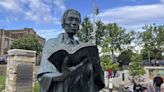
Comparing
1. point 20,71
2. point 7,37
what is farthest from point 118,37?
point 20,71

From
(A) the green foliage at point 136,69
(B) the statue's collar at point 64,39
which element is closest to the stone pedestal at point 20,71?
(B) the statue's collar at point 64,39

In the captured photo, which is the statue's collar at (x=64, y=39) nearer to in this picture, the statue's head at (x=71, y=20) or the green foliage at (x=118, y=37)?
the statue's head at (x=71, y=20)

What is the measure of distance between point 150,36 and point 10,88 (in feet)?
119

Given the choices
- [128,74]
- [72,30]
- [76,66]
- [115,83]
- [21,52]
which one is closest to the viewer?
[76,66]

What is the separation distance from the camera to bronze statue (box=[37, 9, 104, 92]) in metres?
2.26

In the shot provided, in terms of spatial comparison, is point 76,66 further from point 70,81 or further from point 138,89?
point 138,89

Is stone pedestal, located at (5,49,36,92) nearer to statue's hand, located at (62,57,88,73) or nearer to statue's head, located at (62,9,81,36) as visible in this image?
statue's head, located at (62,9,81,36)

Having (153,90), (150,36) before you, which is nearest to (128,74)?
(150,36)

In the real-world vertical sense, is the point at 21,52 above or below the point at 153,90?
above

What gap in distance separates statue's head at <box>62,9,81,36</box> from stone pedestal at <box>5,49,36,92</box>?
7585 millimetres

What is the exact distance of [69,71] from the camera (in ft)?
7.33

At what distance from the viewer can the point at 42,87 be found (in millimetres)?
2389

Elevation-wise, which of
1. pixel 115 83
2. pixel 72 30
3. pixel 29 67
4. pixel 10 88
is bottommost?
pixel 115 83

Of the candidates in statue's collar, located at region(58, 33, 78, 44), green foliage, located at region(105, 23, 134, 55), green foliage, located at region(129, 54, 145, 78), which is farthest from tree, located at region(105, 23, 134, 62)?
statue's collar, located at region(58, 33, 78, 44)
